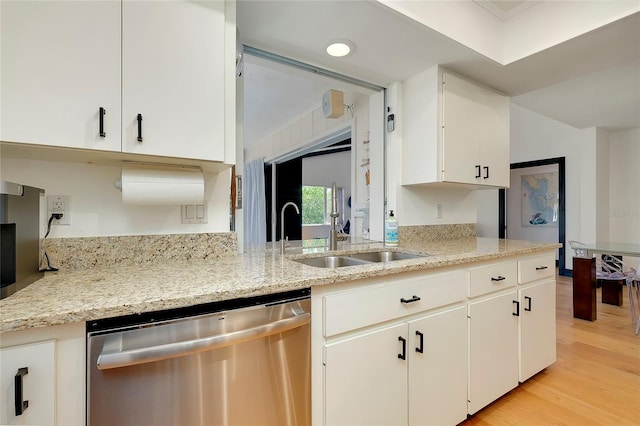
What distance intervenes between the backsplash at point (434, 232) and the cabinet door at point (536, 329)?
695 mm

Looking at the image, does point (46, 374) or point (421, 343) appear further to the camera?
point (421, 343)

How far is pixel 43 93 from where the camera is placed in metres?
0.95

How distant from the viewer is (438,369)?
1.44 meters

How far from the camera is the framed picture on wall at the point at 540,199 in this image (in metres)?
5.40

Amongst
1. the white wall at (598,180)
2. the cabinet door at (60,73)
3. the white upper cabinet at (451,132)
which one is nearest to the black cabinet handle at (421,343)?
the white upper cabinet at (451,132)

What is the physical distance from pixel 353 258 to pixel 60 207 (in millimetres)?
1448

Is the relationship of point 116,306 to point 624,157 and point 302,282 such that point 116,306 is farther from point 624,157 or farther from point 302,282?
point 624,157

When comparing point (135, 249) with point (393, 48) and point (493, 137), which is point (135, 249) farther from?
point (493, 137)

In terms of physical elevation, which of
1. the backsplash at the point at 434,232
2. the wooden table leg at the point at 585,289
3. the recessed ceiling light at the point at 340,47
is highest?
the recessed ceiling light at the point at 340,47

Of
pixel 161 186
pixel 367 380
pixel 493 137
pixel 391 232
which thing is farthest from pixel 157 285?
pixel 493 137

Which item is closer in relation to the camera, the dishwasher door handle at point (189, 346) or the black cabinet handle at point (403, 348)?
the dishwasher door handle at point (189, 346)

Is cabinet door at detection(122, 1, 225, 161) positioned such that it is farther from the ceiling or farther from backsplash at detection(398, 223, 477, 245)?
backsplash at detection(398, 223, 477, 245)

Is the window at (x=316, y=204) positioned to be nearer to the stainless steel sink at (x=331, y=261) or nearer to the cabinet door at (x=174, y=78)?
the stainless steel sink at (x=331, y=261)

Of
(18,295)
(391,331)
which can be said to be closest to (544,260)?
(391,331)
